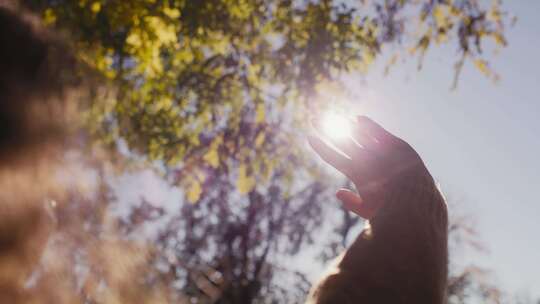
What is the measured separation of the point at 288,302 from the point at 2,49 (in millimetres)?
18135

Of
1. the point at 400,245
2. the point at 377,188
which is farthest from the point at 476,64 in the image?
the point at 400,245

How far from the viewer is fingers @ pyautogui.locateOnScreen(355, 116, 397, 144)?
1244 millimetres

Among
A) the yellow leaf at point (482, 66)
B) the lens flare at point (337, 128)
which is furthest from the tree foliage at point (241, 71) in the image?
the lens flare at point (337, 128)

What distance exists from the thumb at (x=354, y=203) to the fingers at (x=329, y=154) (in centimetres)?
9

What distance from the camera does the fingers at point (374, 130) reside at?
4.08ft

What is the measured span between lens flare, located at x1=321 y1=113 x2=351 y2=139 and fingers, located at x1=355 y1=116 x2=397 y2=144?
0.21ft

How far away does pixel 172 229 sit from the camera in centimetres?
1917

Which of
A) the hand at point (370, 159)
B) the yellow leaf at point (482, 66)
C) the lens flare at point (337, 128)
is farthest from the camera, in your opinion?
the yellow leaf at point (482, 66)

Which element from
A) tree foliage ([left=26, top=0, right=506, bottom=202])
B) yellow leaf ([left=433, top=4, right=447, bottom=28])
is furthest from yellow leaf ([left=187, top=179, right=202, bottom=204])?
yellow leaf ([left=433, top=4, right=447, bottom=28])

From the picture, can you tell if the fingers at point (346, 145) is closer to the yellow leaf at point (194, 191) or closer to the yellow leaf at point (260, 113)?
the yellow leaf at point (194, 191)

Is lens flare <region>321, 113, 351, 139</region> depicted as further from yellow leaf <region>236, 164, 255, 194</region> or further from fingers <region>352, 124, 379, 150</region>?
Answer: yellow leaf <region>236, 164, 255, 194</region>

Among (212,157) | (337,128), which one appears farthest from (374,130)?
(212,157)

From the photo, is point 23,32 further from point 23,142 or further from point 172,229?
point 172,229

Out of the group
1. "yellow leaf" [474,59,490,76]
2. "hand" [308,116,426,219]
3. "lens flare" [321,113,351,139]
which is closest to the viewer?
"hand" [308,116,426,219]
